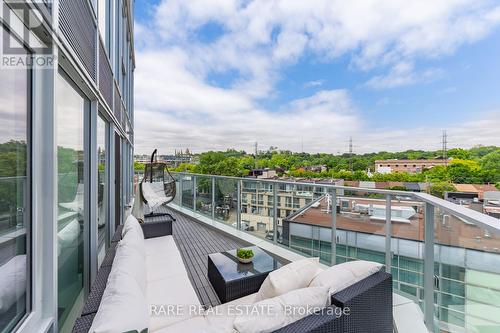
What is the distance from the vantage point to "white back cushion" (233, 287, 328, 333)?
3.77 ft

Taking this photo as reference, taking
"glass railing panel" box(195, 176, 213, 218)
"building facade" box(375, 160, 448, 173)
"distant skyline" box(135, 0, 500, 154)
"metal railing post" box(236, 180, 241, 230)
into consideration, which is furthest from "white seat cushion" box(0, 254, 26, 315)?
"building facade" box(375, 160, 448, 173)

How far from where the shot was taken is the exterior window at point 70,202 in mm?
1671

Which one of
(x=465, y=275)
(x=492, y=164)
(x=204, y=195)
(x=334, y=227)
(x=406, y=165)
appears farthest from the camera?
(x=406, y=165)

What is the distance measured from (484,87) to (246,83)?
25.2 metres

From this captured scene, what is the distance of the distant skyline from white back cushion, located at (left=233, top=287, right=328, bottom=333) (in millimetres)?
8609

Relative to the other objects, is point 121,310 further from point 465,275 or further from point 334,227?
point 334,227

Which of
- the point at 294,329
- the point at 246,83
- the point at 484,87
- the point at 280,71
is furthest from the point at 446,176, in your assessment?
the point at 294,329

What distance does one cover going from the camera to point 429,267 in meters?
2.15

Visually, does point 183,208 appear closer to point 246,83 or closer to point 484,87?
point 246,83

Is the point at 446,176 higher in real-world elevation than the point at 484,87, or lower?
lower

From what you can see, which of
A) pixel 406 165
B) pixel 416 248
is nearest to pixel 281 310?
pixel 416 248

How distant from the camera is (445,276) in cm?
195

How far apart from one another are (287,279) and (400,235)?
180 centimetres

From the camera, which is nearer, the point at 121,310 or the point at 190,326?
the point at 121,310
